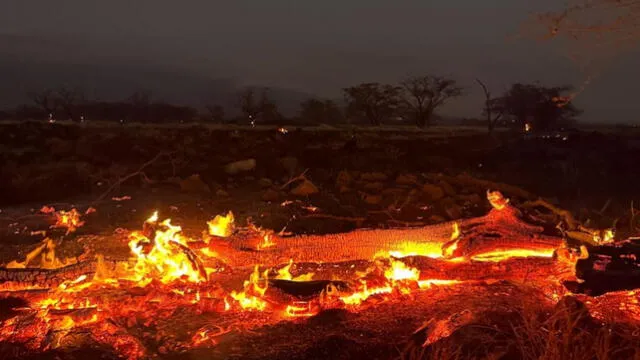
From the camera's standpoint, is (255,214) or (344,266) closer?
(344,266)

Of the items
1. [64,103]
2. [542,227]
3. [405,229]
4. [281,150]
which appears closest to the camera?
[542,227]

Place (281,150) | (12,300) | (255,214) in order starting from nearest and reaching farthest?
(12,300) → (255,214) → (281,150)

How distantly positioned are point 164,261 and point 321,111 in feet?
168

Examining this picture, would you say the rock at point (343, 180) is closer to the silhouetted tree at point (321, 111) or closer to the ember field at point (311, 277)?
the ember field at point (311, 277)

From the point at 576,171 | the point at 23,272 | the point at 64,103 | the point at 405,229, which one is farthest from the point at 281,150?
the point at 64,103

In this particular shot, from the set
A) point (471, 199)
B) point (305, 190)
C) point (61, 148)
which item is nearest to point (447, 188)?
point (471, 199)

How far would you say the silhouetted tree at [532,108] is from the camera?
4322 centimetres

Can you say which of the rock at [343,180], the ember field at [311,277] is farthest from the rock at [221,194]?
the rock at [343,180]

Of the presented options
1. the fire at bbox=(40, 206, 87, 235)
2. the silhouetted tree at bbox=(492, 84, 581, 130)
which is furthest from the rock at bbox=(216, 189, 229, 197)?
the silhouetted tree at bbox=(492, 84, 581, 130)

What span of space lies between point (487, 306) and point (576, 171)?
10958 mm

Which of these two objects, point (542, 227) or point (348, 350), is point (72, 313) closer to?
point (348, 350)

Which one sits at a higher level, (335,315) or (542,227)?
(542,227)

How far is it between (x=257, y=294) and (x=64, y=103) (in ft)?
201

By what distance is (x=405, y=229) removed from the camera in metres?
6.27
